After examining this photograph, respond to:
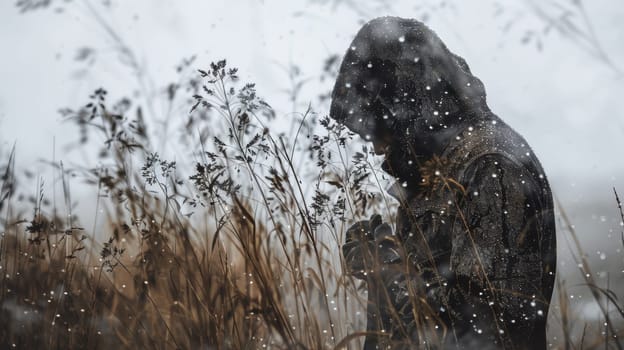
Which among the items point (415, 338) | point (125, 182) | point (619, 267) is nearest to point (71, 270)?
point (125, 182)

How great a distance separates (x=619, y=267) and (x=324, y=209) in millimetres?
1039

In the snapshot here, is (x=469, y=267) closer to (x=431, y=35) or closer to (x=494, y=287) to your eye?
(x=494, y=287)

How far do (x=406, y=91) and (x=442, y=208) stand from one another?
378 millimetres

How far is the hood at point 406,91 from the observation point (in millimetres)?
2098

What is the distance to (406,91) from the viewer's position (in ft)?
6.92

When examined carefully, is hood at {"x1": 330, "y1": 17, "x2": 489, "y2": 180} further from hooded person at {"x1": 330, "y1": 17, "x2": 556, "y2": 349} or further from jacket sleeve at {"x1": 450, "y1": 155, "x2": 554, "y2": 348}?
jacket sleeve at {"x1": 450, "y1": 155, "x2": 554, "y2": 348}

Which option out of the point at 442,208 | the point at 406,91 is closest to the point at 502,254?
the point at 442,208

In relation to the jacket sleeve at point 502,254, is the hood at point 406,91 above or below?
above

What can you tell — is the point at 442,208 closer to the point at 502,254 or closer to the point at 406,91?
the point at 502,254

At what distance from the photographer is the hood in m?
2.10

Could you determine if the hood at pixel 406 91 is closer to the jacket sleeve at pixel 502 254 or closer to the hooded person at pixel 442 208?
the hooded person at pixel 442 208

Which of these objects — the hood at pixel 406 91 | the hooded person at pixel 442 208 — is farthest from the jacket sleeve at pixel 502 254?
the hood at pixel 406 91

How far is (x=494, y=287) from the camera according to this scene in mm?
1813

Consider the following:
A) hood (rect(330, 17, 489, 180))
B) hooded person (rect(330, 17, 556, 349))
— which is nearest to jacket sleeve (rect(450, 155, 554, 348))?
hooded person (rect(330, 17, 556, 349))
